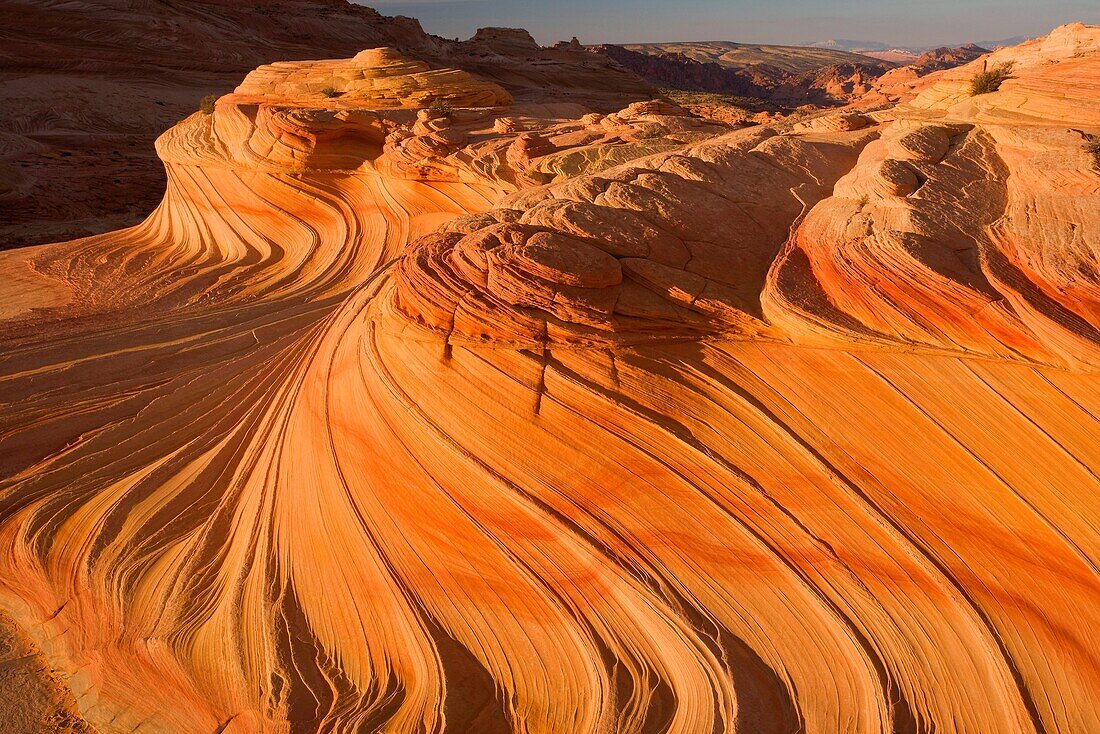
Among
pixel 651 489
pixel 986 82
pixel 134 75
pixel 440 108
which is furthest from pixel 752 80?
pixel 651 489

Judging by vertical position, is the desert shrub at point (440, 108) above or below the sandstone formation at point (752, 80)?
above

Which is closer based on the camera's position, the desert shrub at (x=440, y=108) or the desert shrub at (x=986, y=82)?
the desert shrub at (x=986, y=82)

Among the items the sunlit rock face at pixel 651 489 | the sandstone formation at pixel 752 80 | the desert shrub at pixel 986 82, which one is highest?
the desert shrub at pixel 986 82

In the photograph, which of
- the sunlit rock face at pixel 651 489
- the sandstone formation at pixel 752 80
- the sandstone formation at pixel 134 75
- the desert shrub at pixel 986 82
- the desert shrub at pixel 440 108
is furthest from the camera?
the sandstone formation at pixel 752 80

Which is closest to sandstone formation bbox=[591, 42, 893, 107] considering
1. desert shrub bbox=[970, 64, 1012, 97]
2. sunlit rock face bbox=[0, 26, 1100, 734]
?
desert shrub bbox=[970, 64, 1012, 97]

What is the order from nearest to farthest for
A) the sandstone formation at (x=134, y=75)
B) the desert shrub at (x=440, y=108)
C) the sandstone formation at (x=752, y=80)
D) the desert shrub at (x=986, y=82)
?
the desert shrub at (x=986, y=82)
the desert shrub at (x=440, y=108)
the sandstone formation at (x=134, y=75)
the sandstone formation at (x=752, y=80)

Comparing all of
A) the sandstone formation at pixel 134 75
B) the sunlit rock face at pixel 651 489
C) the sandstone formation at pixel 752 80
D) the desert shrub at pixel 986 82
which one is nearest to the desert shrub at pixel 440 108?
the sunlit rock face at pixel 651 489

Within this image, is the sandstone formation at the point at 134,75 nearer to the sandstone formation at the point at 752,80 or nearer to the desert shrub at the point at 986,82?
the sandstone formation at the point at 752,80

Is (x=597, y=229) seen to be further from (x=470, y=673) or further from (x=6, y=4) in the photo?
(x=6, y=4)
